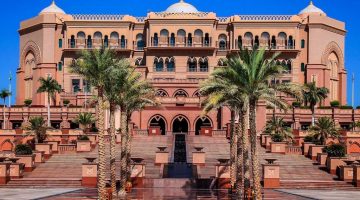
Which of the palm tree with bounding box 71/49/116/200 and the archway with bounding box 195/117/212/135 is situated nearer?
the palm tree with bounding box 71/49/116/200

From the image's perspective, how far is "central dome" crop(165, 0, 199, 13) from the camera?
314 ft

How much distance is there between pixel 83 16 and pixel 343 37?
38.1m

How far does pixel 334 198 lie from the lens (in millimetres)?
34156

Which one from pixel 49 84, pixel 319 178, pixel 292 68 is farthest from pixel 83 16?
pixel 319 178

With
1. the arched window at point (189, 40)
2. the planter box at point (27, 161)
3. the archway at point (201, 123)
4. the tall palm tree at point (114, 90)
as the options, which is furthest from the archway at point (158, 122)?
the tall palm tree at point (114, 90)

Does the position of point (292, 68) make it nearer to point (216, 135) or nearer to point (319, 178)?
point (216, 135)

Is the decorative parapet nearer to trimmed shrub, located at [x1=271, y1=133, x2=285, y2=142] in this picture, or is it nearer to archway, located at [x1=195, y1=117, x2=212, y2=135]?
archway, located at [x1=195, y1=117, x2=212, y2=135]

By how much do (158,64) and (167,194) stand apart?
5449 centimetres

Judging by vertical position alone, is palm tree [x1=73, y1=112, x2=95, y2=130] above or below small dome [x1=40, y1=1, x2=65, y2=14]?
below

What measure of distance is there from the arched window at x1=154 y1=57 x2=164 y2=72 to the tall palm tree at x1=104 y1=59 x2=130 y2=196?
172 feet

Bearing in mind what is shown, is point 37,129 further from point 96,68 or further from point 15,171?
point 96,68

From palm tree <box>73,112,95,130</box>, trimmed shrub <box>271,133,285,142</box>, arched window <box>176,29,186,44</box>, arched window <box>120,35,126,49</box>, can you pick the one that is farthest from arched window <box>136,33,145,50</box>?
trimmed shrub <box>271,133,285,142</box>

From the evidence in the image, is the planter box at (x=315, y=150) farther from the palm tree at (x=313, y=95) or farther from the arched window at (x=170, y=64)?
the arched window at (x=170, y=64)

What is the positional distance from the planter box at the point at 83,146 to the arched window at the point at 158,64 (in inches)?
1412
